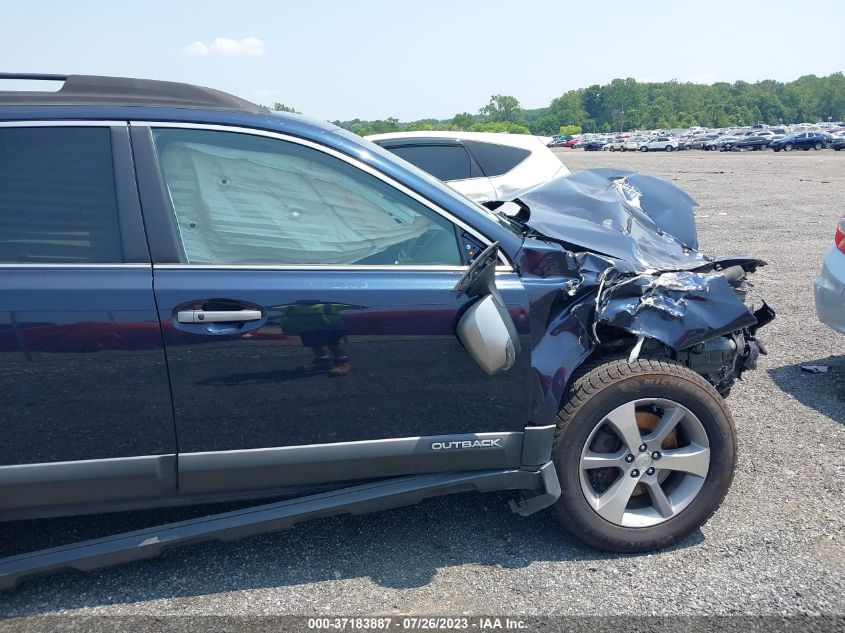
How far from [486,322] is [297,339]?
695mm

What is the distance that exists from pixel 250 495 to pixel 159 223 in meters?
1.08

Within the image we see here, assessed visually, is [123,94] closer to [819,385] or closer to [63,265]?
[63,265]

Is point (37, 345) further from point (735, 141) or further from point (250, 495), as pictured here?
point (735, 141)

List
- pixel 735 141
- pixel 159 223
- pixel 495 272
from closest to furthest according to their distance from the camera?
pixel 159 223
pixel 495 272
pixel 735 141

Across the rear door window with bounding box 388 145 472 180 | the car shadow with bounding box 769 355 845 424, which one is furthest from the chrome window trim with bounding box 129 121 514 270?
the rear door window with bounding box 388 145 472 180

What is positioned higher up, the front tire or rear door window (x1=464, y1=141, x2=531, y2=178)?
rear door window (x1=464, y1=141, x2=531, y2=178)

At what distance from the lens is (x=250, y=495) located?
111 inches

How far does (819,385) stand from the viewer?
16.3 feet

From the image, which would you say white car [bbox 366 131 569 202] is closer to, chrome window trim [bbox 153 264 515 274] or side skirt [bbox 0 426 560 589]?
chrome window trim [bbox 153 264 515 274]

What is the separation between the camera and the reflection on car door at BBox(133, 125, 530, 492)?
8.68 feet

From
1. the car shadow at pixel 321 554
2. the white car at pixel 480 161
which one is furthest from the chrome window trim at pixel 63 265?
the white car at pixel 480 161

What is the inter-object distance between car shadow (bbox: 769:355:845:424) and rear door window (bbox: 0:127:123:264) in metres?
4.14

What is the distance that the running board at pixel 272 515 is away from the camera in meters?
2.68

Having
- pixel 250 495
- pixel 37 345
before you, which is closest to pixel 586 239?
pixel 250 495
